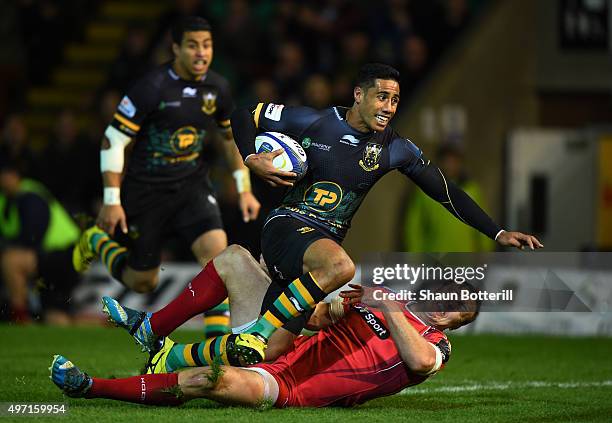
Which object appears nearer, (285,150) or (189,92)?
(285,150)

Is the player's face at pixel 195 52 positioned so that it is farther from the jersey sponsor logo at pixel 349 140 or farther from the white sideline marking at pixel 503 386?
the white sideline marking at pixel 503 386

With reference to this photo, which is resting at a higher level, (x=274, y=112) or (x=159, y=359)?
(x=274, y=112)

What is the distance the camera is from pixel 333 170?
7.21 metres

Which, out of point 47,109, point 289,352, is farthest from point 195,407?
point 47,109

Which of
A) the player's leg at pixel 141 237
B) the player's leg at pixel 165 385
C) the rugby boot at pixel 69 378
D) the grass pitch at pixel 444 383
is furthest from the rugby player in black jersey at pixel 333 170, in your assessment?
the player's leg at pixel 141 237

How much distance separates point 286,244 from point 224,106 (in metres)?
2.31

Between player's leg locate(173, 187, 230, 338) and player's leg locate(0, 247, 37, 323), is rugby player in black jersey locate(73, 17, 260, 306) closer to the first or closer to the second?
player's leg locate(173, 187, 230, 338)

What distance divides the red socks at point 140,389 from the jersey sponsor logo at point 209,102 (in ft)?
9.41

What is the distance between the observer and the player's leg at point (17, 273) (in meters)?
13.1

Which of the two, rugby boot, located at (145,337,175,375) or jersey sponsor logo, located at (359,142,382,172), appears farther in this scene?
jersey sponsor logo, located at (359,142,382,172)

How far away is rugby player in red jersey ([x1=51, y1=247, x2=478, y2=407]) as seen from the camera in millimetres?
6543

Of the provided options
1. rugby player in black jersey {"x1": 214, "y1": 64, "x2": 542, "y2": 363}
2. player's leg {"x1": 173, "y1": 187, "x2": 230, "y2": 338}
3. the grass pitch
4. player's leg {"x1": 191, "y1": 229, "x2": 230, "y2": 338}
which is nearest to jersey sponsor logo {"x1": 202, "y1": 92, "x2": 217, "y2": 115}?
player's leg {"x1": 173, "y1": 187, "x2": 230, "y2": 338}

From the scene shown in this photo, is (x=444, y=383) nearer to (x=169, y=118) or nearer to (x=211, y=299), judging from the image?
(x=211, y=299)

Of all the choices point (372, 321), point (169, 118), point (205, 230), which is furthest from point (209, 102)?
→ point (372, 321)
